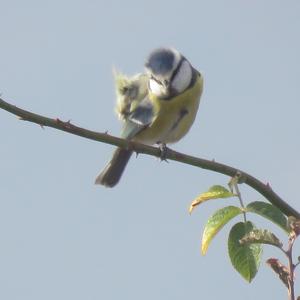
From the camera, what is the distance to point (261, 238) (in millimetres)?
1593

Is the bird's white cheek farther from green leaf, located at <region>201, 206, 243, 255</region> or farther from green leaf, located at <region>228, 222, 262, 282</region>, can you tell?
green leaf, located at <region>228, 222, 262, 282</region>

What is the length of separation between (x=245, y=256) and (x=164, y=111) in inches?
114

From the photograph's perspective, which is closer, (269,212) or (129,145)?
(269,212)

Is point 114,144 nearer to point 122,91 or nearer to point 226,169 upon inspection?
point 226,169

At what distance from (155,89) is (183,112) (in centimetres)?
22

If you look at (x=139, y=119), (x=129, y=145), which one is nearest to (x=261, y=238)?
(x=129, y=145)

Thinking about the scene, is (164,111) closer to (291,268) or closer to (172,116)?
(172,116)

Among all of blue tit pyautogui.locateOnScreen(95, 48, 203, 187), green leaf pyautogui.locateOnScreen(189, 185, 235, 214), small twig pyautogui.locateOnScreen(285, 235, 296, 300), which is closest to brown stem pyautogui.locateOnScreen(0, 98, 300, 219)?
green leaf pyautogui.locateOnScreen(189, 185, 235, 214)

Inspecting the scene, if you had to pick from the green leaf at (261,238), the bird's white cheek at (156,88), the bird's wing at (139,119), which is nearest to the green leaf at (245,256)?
the green leaf at (261,238)

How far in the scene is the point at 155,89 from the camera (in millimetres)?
4387

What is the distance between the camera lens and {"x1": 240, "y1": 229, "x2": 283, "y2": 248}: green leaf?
1.56 meters

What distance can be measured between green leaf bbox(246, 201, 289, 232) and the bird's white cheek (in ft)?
8.60

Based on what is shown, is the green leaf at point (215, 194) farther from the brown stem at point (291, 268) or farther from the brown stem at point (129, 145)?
the brown stem at point (291, 268)

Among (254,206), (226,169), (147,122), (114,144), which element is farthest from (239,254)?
(147,122)
